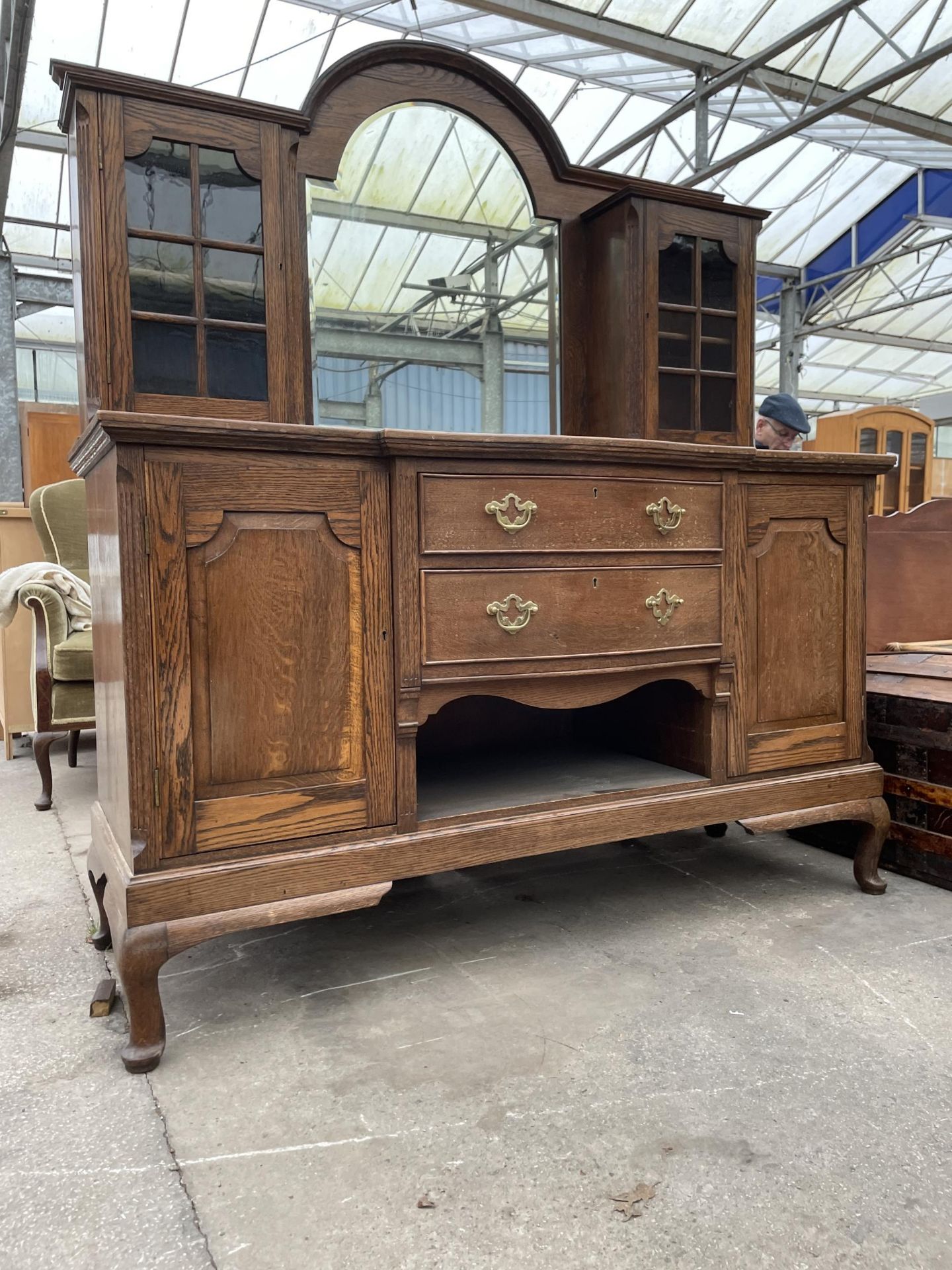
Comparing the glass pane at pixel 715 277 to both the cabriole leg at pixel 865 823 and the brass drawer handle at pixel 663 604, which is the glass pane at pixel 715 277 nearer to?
the brass drawer handle at pixel 663 604

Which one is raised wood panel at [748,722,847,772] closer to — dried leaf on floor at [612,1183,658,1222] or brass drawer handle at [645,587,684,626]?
brass drawer handle at [645,587,684,626]

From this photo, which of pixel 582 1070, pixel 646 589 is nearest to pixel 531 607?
pixel 646 589

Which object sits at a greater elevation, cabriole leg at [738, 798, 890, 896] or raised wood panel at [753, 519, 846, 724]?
raised wood panel at [753, 519, 846, 724]

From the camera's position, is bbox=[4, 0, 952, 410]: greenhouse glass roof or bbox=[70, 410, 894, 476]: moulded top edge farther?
bbox=[4, 0, 952, 410]: greenhouse glass roof

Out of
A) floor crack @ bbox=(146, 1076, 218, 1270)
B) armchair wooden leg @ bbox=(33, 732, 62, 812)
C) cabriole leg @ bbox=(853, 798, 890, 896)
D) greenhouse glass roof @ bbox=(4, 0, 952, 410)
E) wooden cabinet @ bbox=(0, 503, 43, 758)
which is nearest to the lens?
floor crack @ bbox=(146, 1076, 218, 1270)

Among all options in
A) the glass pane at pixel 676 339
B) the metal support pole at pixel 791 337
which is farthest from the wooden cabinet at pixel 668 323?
the metal support pole at pixel 791 337

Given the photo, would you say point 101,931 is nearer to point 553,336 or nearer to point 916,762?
point 553,336

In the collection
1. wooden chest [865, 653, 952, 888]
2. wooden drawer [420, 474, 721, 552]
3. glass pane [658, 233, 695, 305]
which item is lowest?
wooden chest [865, 653, 952, 888]

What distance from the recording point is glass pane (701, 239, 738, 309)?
248cm

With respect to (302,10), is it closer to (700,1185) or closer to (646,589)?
(646,589)

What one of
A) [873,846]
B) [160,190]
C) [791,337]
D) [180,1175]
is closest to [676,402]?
[873,846]

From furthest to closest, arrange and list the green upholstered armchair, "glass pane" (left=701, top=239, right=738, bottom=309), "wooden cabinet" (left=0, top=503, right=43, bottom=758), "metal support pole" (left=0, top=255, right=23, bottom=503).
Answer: "metal support pole" (left=0, top=255, right=23, bottom=503), "wooden cabinet" (left=0, top=503, right=43, bottom=758), the green upholstered armchair, "glass pane" (left=701, top=239, right=738, bottom=309)

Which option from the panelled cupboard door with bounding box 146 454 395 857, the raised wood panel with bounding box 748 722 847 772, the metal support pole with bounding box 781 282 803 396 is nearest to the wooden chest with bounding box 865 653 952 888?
the raised wood panel with bounding box 748 722 847 772

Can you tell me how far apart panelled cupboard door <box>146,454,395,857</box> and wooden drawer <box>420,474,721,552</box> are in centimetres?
13
